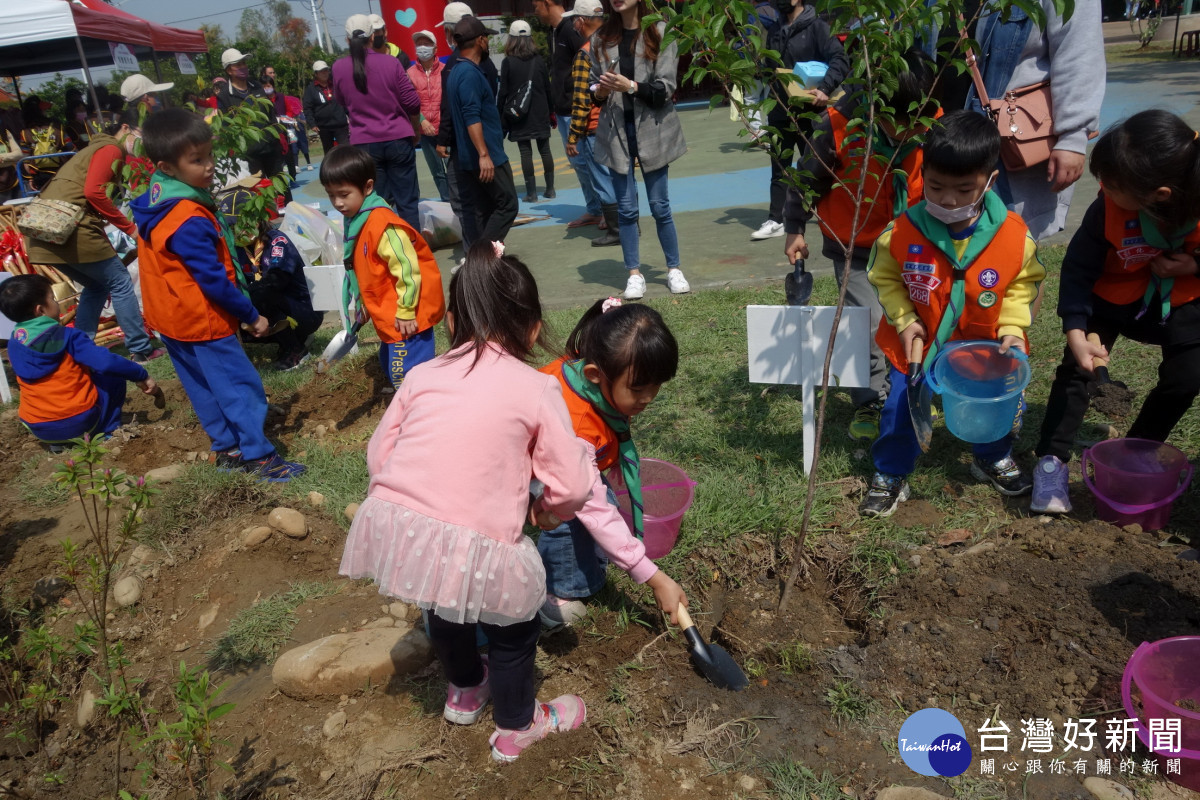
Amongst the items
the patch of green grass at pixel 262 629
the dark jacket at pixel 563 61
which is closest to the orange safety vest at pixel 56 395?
the patch of green grass at pixel 262 629

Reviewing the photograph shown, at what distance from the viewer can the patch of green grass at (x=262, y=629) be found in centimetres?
288

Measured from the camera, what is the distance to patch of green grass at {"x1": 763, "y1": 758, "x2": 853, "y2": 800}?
212cm

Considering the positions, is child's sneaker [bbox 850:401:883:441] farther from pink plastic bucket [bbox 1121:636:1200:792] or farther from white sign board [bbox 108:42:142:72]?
white sign board [bbox 108:42:142:72]

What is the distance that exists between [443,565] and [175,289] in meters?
2.53

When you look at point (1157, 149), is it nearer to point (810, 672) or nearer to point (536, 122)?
point (810, 672)

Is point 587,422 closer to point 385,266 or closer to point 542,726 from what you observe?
point 542,726

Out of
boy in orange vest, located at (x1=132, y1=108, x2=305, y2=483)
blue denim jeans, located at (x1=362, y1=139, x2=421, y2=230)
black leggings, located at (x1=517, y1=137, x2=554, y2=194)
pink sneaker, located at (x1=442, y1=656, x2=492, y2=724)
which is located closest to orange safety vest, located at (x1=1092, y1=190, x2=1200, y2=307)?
pink sneaker, located at (x1=442, y1=656, x2=492, y2=724)

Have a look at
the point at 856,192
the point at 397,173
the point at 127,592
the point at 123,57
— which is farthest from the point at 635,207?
the point at 123,57

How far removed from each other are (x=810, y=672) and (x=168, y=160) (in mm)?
3351

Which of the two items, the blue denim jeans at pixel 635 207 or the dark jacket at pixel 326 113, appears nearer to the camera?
the blue denim jeans at pixel 635 207

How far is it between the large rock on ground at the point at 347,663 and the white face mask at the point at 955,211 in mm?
2212

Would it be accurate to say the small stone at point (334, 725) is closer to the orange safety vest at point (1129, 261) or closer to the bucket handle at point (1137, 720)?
A: the bucket handle at point (1137, 720)

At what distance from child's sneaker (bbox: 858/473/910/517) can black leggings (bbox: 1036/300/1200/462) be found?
1.77 feet

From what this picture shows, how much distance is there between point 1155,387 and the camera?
3.03 metres
